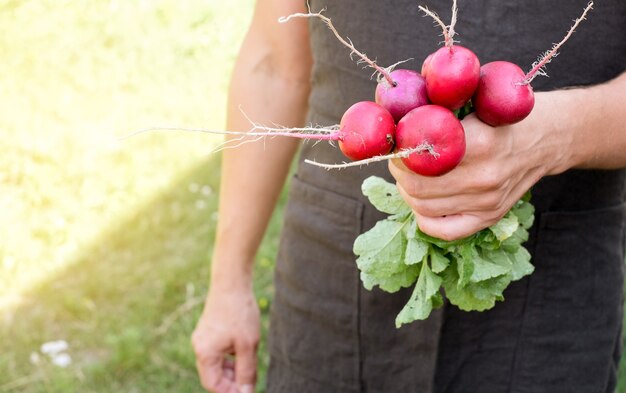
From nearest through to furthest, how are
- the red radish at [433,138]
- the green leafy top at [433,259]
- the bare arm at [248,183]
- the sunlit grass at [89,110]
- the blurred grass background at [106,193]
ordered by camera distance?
the red radish at [433,138], the green leafy top at [433,259], the bare arm at [248,183], the blurred grass background at [106,193], the sunlit grass at [89,110]

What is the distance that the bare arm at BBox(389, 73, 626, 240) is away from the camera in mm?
1135

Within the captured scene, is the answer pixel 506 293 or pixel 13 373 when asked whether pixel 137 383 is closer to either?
pixel 13 373

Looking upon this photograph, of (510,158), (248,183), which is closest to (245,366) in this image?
(248,183)

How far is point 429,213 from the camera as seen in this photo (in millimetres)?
1179

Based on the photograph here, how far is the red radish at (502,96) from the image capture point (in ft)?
3.51

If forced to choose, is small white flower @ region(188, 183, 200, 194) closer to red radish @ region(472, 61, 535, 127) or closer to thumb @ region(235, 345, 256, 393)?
thumb @ region(235, 345, 256, 393)

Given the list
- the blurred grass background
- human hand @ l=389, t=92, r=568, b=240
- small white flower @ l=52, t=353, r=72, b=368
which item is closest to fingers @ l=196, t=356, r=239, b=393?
human hand @ l=389, t=92, r=568, b=240

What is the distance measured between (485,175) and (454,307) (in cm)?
47

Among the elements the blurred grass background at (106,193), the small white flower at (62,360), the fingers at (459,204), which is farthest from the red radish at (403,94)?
the small white flower at (62,360)

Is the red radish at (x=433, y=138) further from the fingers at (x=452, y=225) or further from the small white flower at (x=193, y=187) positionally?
the small white flower at (x=193, y=187)

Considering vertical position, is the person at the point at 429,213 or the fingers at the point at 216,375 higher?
the person at the point at 429,213

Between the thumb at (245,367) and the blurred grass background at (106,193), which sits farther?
the blurred grass background at (106,193)

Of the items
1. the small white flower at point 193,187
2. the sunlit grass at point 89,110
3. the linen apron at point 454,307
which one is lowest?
the small white flower at point 193,187

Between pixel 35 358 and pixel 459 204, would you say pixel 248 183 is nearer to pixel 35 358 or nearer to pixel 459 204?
pixel 459 204
